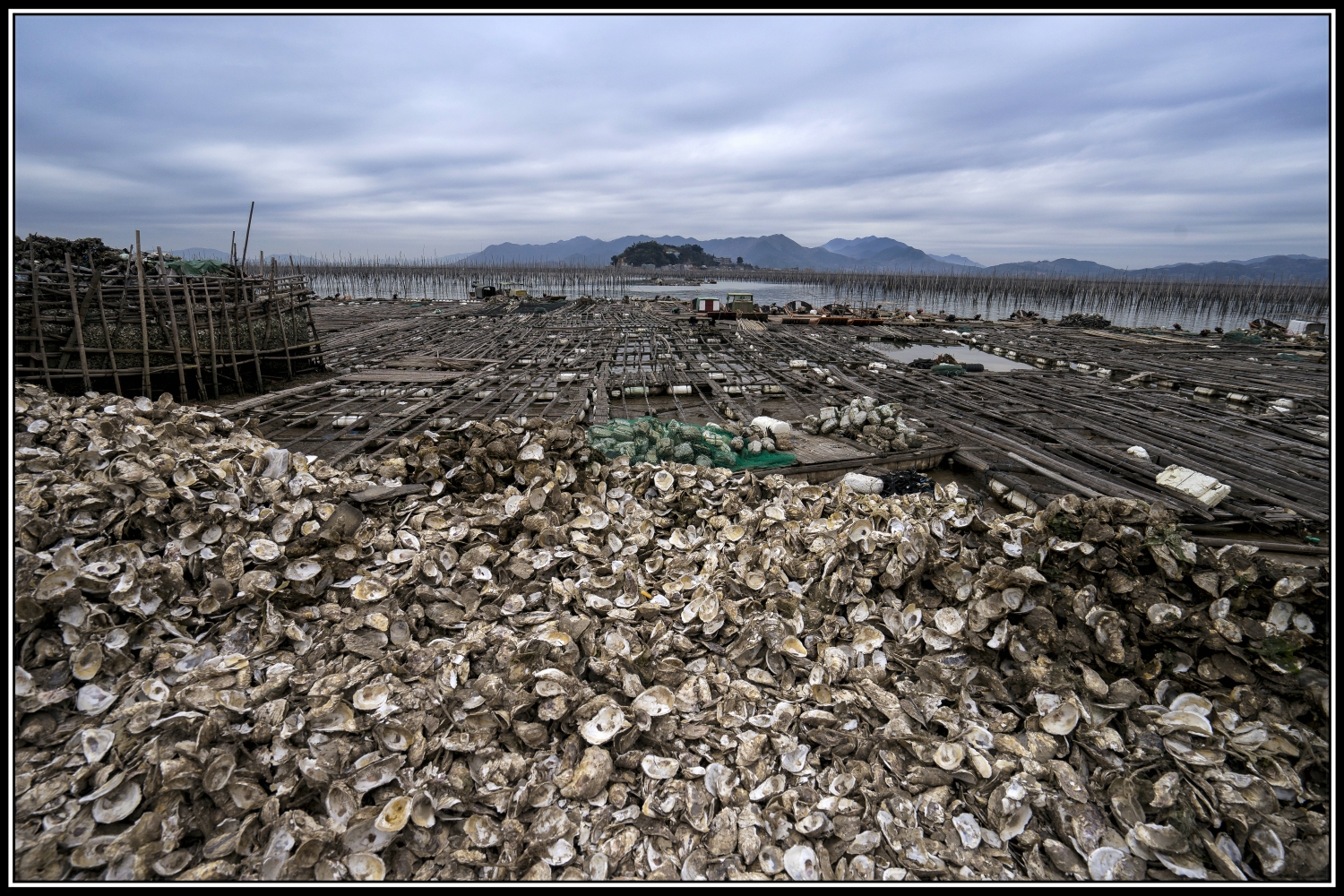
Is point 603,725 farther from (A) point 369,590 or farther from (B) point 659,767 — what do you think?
(A) point 369,590

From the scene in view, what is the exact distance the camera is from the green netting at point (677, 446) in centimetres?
646

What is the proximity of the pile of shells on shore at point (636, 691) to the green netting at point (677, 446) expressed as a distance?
6.22 feet

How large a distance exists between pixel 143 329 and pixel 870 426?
1096 cm

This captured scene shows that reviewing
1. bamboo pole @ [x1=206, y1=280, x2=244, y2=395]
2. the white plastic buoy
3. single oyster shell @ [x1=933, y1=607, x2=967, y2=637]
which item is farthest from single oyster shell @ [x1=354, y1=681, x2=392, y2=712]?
bamboo pole @ [x1=206, y1=280, x2=244, y2=395]

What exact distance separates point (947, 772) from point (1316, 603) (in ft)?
8.06

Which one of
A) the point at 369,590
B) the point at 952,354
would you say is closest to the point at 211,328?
the point at 369,590

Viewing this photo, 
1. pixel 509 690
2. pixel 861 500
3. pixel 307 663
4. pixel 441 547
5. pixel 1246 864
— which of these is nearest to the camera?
pixel 1246 864

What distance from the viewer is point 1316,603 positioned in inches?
121

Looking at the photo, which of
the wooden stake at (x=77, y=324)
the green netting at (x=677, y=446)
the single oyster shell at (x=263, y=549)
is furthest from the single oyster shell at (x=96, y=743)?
the wooden stake at (x=77, y=324)

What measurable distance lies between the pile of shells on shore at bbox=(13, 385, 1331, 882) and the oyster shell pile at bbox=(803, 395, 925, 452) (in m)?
3.22

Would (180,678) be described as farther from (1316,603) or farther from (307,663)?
(1316,603)

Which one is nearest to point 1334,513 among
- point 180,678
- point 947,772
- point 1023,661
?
point 1023,661

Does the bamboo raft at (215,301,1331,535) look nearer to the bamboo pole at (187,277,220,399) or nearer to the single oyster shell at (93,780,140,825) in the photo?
the bamboo pole at (187,277,220,399)

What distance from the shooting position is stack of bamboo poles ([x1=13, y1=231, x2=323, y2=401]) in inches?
298
